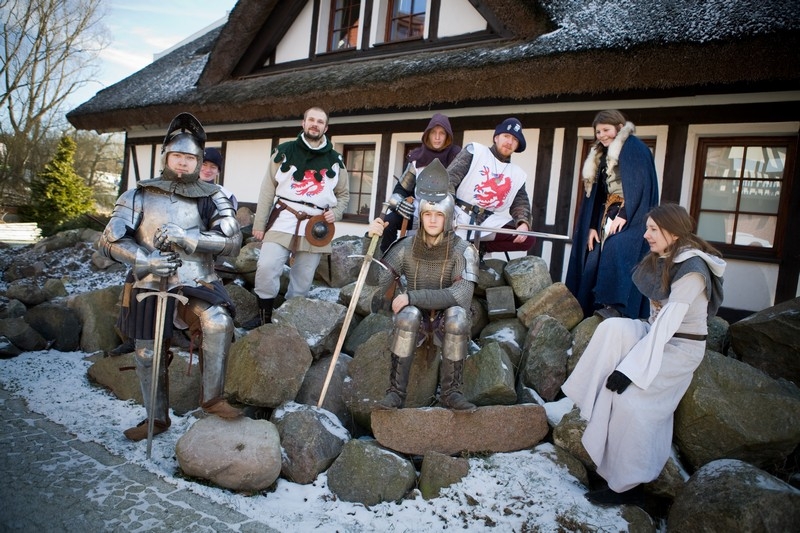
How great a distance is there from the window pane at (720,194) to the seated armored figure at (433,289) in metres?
2.93

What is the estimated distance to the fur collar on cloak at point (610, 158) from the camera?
11.6 ft

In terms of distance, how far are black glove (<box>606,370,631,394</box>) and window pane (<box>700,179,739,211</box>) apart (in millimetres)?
2994

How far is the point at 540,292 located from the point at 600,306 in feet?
1.40

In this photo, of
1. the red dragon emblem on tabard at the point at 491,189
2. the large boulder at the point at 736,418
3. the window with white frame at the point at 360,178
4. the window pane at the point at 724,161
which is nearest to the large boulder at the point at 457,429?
the large boulder at the point at 736,418

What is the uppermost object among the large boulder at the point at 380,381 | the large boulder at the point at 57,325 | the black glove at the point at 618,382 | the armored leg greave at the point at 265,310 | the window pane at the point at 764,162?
the window pane at the point at 764,162

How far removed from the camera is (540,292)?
4.07m

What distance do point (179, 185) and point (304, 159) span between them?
1.14 m

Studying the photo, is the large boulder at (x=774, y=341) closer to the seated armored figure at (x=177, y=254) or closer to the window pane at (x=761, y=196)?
the window pane at (x=761, y=196)

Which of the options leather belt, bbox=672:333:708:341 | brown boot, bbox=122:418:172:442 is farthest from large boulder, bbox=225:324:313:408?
leather belt, bbox=672:333:708:341

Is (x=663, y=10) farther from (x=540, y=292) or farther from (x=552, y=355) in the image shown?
(x=552, y=355)

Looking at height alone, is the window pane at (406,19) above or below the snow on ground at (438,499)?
above

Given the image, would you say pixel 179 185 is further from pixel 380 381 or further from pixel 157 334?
pixel 380 381

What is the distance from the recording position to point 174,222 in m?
3.21

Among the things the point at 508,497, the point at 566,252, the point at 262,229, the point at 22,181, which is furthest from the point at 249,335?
the point at 22,181
